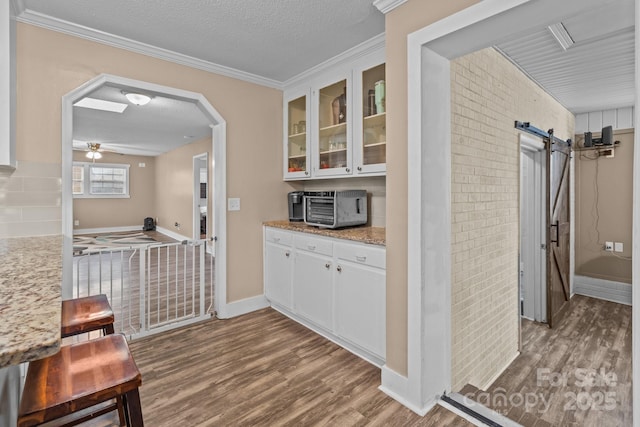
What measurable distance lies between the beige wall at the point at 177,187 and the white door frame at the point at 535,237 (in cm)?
482

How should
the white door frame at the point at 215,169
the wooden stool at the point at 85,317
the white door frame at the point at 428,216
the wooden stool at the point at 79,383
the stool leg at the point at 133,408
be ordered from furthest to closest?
the white door frame at the point at 215,169, the white door frame at the point at 428,216, the wooden stool at the point at 85,317, the stool leg at the point at 133,408, the wooden stool at the point at 79,383

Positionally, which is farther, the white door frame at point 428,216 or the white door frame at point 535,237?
the white door frame at point 535,237

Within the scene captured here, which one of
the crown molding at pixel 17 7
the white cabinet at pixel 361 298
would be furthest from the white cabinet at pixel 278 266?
the crown molding at pixel 17 7

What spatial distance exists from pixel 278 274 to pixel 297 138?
4.68 feet

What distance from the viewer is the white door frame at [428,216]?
5.81 ft

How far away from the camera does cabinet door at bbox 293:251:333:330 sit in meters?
2.61

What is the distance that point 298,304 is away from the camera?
9.59 feet

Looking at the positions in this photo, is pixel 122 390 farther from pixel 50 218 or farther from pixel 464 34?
pixel 464 34

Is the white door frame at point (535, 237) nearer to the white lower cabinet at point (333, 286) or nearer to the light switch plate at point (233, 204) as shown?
the white lower cabinet at point (333, 286)

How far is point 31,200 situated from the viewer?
2180 mm

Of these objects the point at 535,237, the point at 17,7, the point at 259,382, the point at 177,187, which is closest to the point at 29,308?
the point at 259,382

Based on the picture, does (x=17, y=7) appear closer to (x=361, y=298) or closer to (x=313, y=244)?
(x=313, y=244)

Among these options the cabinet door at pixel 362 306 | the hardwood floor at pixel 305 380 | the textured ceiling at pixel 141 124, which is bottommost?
the hardwood floor at pixel 305 380

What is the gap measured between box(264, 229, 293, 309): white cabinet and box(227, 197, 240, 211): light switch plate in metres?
0.41
